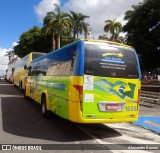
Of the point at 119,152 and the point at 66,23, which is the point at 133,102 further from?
the point at 66,23

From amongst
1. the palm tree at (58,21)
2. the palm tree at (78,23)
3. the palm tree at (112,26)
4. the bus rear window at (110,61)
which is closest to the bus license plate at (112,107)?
the bus rear window at (110,61)

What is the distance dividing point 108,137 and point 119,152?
5.25 feet

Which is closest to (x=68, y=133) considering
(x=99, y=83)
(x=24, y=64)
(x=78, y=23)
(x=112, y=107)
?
(x=112, y=107)

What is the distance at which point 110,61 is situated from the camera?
853 centimetres

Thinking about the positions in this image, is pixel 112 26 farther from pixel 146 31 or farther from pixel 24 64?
pixel 24 64

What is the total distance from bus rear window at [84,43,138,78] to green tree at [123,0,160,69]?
2355 cm

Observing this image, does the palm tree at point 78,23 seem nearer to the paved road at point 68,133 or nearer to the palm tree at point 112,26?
the palm tree at point 112,26

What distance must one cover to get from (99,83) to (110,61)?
76 cm

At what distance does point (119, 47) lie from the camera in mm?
8836

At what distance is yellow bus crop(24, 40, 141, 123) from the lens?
8105 millimetres

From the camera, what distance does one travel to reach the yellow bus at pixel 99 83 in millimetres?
8105

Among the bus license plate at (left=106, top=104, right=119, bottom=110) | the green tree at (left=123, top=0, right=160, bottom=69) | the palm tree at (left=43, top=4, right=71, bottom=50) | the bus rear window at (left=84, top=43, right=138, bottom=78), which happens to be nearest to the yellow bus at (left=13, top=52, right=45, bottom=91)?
the bus rear window at (left=84, top=43, right=138, bottom=78)

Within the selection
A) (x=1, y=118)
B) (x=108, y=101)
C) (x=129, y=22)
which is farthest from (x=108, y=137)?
(x=129, y=22)

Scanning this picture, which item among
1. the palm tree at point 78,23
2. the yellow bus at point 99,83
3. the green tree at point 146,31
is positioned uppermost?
the palm tree at point 78,23
